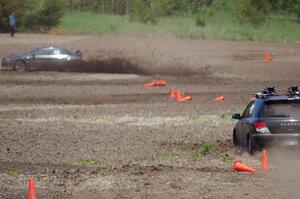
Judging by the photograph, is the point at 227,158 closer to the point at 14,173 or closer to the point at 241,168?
the point at 241,168

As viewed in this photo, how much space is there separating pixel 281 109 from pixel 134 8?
5760cm

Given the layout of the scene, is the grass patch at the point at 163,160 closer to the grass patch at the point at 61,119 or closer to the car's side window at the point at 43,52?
the grass patch at the point at 61,119

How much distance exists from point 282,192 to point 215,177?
2.19 metres

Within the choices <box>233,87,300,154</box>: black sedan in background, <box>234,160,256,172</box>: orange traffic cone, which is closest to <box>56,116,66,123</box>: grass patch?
<box>233,87,300,154</box>: black sedan in background

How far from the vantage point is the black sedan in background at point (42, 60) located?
158ft

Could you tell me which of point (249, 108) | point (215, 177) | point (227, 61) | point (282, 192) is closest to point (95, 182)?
point (215, 177)

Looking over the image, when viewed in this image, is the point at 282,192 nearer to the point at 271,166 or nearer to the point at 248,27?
the point at 271,166

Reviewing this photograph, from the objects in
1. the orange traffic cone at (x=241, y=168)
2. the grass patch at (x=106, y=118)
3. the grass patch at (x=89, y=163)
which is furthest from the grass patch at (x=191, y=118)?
the orange traffic cone at (x=241, y=168)

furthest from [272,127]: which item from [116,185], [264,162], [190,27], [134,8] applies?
[134,8]

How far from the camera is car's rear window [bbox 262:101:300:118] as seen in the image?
19.5 m

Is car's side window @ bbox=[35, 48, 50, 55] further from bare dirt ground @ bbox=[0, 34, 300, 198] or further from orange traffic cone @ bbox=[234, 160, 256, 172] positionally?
orange traffic cone @ bbox=[234, 160, 256, 172]

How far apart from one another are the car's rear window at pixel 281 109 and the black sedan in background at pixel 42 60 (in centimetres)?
2914

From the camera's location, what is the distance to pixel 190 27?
69.4 m

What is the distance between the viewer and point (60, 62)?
48.2m
